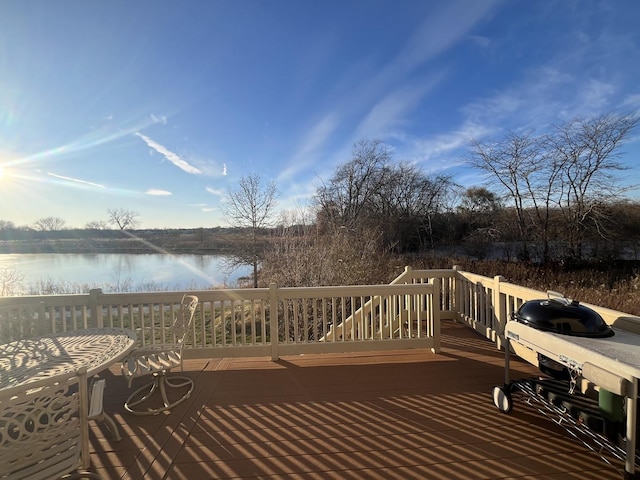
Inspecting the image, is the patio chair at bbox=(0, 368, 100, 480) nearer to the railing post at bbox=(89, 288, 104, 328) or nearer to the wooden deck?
the wooden deck

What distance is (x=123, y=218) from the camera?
46.7 feet

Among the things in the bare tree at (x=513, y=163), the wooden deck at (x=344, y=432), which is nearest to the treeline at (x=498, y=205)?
the bare tree at (x=513, y=163)

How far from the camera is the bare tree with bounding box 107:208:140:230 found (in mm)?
13898

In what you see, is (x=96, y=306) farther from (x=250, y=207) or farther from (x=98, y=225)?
(x=98, y=225)

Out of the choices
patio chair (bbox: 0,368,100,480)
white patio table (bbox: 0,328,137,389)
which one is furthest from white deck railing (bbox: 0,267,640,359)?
patio chair (bbox: 0,368,100,480)

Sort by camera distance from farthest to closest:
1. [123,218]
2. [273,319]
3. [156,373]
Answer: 1. [123,218]
2. [273,319]
3. [156,373]

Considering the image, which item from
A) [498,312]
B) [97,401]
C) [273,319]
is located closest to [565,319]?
[498,312]

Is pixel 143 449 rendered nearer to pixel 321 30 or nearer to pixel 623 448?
pixel 623 448

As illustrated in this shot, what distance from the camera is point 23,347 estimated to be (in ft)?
6.93

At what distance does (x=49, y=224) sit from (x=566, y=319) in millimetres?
15348

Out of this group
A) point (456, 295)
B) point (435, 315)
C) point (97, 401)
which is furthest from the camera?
point (456, 295)

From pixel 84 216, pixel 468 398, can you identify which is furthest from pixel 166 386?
pixel 84 216

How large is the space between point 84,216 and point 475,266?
16.8m

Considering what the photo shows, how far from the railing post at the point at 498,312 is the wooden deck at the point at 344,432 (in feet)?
1.62
